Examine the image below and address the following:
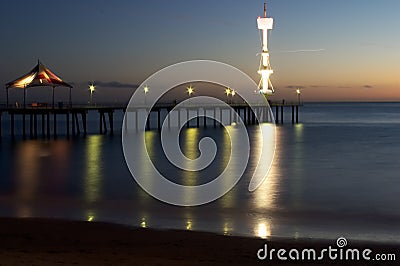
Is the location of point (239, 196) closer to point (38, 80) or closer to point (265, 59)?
point (38, 80)

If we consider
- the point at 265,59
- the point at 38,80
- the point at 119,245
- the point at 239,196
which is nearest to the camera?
the point at 119,245

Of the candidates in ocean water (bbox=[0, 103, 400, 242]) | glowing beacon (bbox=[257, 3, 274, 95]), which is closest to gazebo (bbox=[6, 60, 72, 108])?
ocean water (bbox=[0, 103, 400, 242])

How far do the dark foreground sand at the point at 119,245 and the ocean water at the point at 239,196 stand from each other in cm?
108

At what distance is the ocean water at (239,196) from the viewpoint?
13758mm

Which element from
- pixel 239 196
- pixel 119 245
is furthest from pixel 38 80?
pixel 119 245

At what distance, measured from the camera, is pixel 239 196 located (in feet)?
A: 60.4

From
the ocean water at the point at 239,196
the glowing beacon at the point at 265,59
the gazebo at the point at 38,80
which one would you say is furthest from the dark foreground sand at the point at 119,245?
the glowing beacon at the point at 265,59

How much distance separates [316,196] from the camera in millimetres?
18781

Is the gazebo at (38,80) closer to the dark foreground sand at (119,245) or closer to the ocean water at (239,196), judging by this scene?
the ocean water at (239,196)

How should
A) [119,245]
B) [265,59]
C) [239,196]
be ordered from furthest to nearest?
[265,59], [239,196], [119,245]

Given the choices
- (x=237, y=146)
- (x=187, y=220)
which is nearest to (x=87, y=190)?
(x=187, y=220)

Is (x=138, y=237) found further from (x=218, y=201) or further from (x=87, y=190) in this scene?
(x=87, y=190)

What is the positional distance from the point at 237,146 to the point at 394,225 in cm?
2590

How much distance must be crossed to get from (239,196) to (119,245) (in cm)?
818
